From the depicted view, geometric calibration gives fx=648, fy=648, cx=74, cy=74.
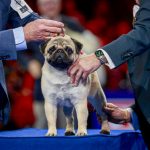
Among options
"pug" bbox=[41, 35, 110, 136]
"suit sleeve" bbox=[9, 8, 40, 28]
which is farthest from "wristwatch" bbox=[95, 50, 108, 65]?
"suit sleeve" bbox=[9, 8, 40, 28]

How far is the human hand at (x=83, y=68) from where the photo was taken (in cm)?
185

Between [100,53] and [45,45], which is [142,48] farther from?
[45,45]

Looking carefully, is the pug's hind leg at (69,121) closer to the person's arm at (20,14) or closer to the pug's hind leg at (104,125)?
the pug's hind leg at (104,125)

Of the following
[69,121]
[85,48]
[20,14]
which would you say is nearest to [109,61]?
[69,121]

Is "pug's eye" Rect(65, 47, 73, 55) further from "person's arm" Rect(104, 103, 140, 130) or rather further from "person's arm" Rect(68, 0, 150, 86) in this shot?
"person's arm" Rect(104, 103, 140, 130)

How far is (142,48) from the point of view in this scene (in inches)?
72.8

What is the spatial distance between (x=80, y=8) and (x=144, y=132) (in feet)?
13.2

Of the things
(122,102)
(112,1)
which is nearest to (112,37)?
(112,1)

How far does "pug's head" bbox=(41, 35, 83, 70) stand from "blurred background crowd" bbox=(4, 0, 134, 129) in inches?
24.0

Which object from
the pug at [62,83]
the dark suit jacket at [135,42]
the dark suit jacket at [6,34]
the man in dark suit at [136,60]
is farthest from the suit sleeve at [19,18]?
the dark suit jacket at [135,42]

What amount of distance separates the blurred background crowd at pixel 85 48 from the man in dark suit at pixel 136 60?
69 centimetres

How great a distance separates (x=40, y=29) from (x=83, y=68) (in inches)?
7.2

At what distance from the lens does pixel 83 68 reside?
1.87 metres

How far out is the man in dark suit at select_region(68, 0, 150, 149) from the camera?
1843mm
